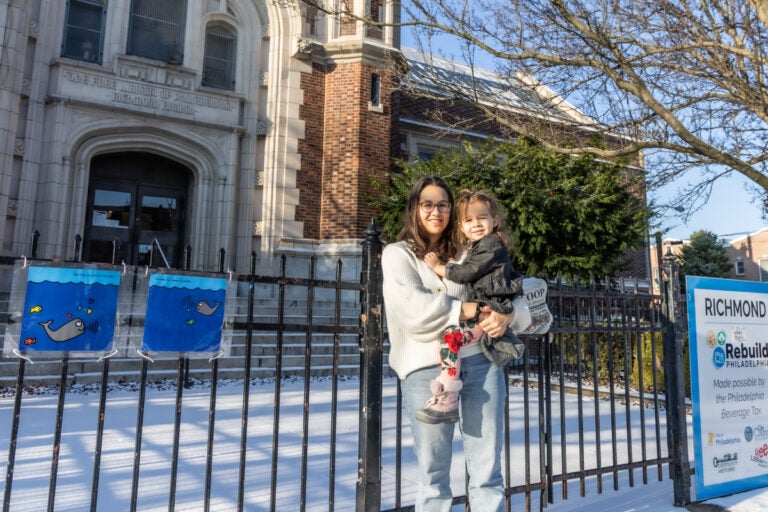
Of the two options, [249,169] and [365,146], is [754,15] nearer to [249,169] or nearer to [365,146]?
[365,146]

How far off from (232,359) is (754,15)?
352 inches

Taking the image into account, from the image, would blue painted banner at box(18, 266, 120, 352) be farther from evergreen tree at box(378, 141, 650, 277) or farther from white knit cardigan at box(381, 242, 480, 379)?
evergreen tree at box(378, 141, 650, 277)

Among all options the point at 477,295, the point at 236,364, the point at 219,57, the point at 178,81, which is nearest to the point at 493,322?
the point at 477,295

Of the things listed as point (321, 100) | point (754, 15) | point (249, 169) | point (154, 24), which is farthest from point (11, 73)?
point (754, 15)

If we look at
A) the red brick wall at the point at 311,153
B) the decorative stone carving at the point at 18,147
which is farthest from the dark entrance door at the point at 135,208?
the red brick wall at the point at 311,153

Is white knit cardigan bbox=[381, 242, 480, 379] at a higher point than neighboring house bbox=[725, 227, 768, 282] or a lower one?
lower

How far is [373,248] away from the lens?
3.03m

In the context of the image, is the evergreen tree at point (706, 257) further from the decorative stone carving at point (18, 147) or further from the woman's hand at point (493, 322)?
the woman's hand at point (493, 322)

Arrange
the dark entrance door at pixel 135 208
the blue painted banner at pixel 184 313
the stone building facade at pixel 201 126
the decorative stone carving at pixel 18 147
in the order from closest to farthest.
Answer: the blue painted banner at pixel 184 313 < the decorative stone carving at pixel 18 147 < the stone building facade at pixel 201 126 < the dark entrance door at pixel 135 208

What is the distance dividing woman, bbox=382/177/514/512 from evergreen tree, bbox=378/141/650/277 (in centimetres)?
877

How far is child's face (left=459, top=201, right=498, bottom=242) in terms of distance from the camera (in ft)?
7.89

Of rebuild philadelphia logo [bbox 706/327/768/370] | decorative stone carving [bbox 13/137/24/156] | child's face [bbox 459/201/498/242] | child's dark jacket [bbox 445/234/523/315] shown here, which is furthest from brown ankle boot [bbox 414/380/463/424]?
decorative stone carving [bbox 13/137/24/156]

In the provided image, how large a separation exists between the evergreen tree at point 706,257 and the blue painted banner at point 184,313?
38.2 m

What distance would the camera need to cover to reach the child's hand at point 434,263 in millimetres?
2434
